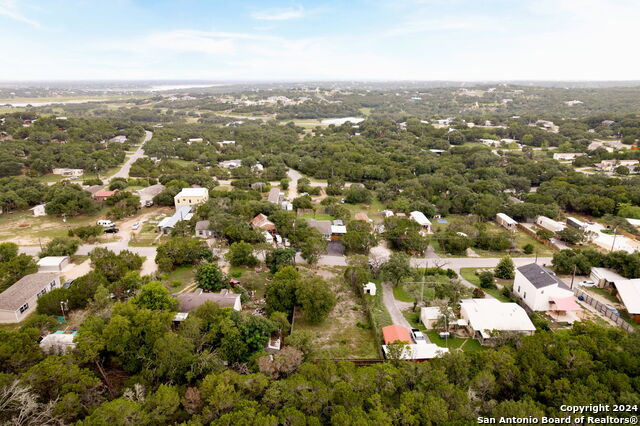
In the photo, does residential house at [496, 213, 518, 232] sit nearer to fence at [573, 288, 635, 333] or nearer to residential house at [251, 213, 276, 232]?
fence at [573, 288, 635, 333]

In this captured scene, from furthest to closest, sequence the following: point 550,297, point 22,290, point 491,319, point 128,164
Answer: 1. point 128,164
2. point 550,297
3. point 22,290
4. point 491,319

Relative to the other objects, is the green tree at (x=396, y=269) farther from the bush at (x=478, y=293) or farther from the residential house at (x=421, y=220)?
the residential house at (x=421, y=220)

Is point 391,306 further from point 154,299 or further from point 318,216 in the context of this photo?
point 318,216

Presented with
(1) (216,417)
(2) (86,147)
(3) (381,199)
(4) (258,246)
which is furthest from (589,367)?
(2) (86,147)

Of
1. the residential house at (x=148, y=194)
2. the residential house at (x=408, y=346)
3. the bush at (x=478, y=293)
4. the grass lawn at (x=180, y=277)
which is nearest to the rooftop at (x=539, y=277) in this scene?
the bush at (x=478, y=293)

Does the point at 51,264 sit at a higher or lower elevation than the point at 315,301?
lower

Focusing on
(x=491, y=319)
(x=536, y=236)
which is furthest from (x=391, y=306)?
(x=536, y=236)
